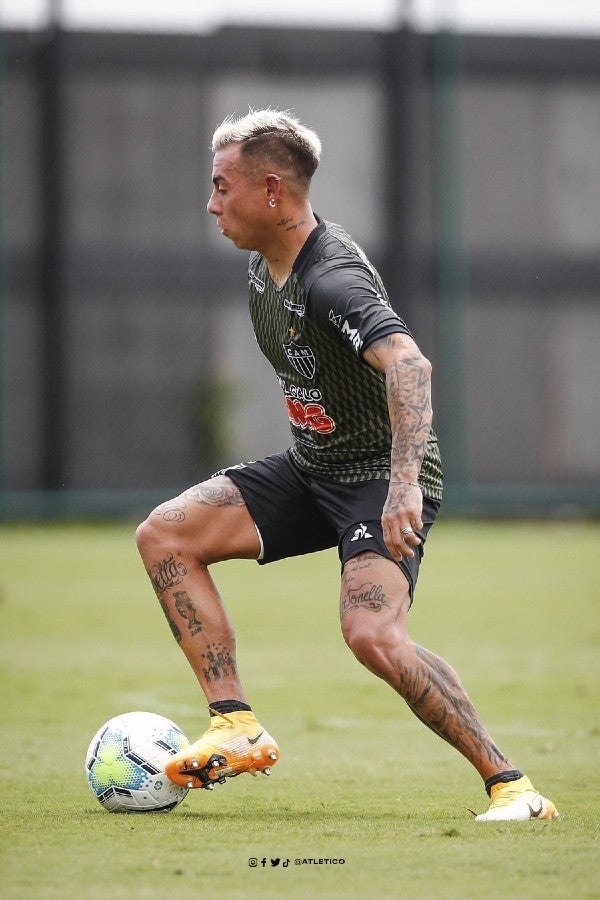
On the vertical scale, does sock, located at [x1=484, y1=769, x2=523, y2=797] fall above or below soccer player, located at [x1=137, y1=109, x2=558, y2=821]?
below

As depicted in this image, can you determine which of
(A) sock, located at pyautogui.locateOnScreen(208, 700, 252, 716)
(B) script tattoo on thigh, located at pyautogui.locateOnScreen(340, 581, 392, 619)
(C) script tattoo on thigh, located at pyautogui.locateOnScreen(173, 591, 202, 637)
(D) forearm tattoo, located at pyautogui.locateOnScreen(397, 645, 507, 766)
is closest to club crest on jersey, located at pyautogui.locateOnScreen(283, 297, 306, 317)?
(B) script tattoo on thigh, located at pyautogui.locateOnScreen(340, 581, 392, 619)

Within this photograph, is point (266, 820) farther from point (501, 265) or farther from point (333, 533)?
point (501, 265)

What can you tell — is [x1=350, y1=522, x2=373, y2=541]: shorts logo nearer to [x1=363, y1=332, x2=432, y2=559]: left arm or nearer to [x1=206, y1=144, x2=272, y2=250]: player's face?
[x1=363, y1=332, x2=432, y2=559]: left arm

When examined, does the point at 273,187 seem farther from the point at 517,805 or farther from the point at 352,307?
the point at 517,805

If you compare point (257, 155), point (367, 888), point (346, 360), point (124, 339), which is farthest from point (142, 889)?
point (124, 339)

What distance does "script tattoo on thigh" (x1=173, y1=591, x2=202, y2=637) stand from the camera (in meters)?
5.17

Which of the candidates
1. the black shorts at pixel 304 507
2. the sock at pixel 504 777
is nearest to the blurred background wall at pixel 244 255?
the black shorts at pixel 304 507

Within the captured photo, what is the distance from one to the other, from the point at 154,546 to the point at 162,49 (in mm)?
18246

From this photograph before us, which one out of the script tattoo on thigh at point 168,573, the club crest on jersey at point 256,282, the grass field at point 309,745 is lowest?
the grass field at point 309,745

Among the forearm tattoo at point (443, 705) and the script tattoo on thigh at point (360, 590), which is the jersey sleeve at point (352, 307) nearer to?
the script tattoo on thigh at point (360, 590)

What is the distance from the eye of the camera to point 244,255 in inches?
861

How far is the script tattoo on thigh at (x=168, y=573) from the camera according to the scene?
518 cm

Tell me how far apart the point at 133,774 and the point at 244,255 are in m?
17.5

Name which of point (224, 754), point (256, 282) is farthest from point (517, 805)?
point (256, 282)
